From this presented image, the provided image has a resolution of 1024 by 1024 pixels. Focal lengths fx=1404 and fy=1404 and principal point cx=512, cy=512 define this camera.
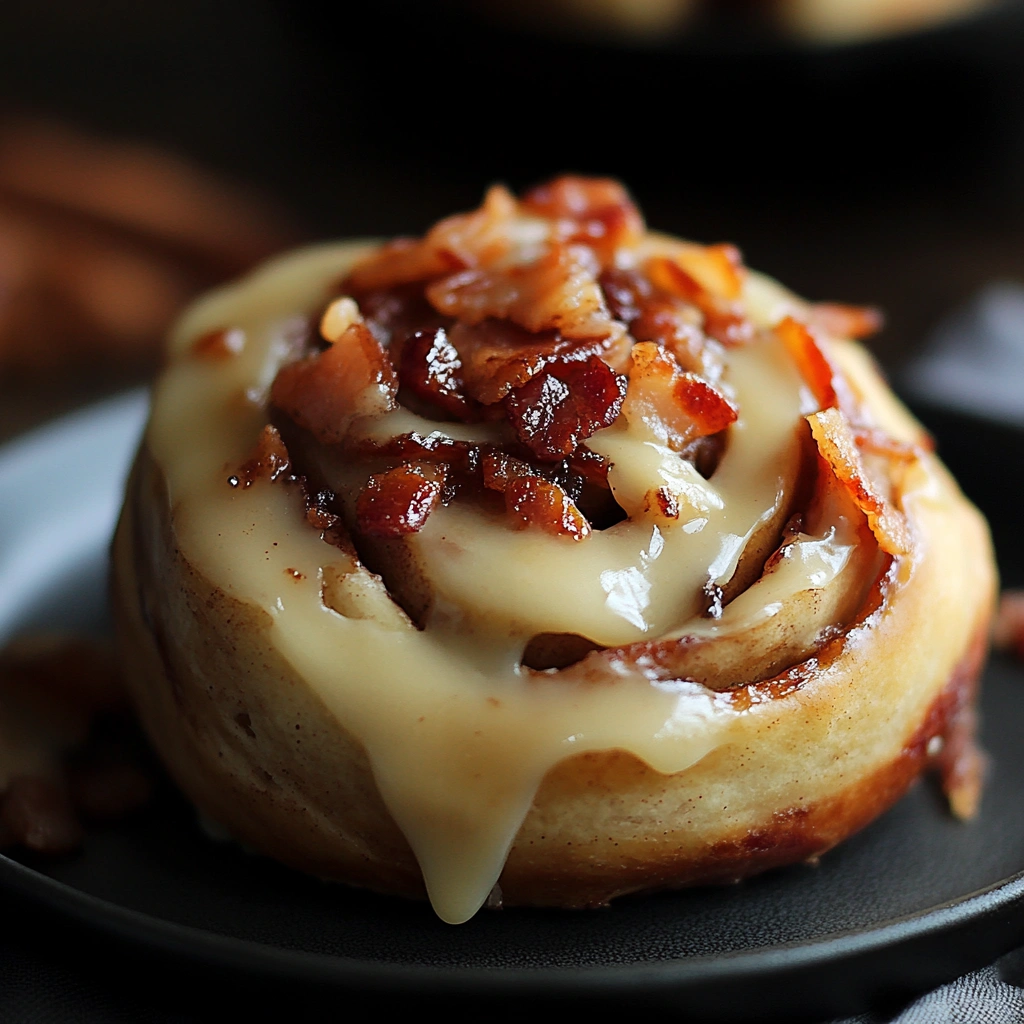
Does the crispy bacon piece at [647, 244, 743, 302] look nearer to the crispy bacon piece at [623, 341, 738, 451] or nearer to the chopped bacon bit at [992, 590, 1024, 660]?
the crispy bacon piece at [623, 341, 738, 451]

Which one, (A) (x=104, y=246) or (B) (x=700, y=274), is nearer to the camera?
(B) (x=700, y=274)

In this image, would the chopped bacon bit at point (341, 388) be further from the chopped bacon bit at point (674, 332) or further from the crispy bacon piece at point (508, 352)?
the chopped bacon bit at point (674, 332)

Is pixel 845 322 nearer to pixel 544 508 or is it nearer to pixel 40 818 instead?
pixel 544 508

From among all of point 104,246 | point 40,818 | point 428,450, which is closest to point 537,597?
point 428,450

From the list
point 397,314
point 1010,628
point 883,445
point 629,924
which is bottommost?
point 1010,628

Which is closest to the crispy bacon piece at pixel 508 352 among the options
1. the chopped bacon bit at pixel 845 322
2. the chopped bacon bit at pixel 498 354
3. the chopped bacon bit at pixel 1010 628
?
the chopped bacon bit at pixel 498 354

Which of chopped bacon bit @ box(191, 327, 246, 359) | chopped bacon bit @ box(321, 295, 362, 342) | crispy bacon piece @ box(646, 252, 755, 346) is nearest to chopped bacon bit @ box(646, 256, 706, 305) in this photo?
crispy bacon piece @ box(646, 252, 755, 346)

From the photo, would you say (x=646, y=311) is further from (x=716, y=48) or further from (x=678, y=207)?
(x=678, y=207)
